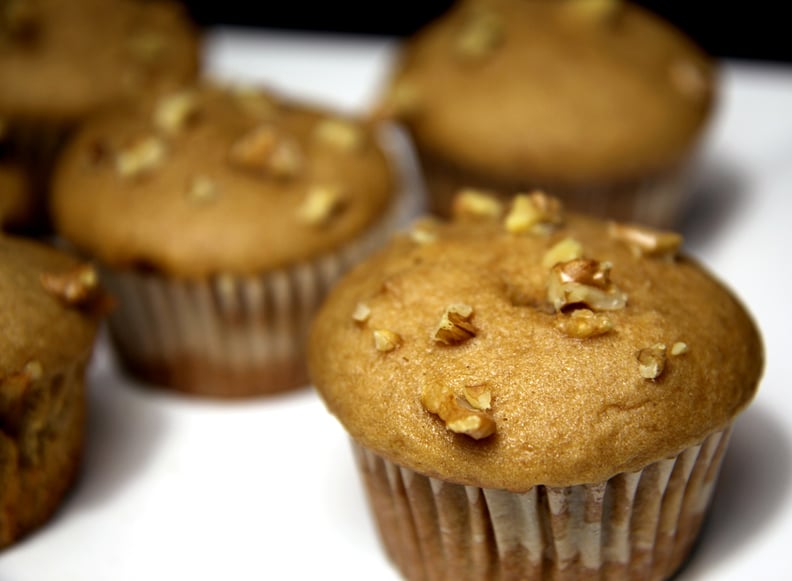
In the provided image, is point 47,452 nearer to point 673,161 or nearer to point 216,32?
point 673,161

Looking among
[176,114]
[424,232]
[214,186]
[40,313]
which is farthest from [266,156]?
[40,313]

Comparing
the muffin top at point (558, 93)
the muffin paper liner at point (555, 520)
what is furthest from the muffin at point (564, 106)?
the muffin paper liner at point (555, 520)

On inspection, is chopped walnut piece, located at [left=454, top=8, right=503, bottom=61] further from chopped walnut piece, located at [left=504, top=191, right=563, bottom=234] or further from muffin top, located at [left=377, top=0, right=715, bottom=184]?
chopped walnut piece, located at [left=504, top=191, right=563, bottom=234]

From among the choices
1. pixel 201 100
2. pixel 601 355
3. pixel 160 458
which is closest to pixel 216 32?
pixel 201 100

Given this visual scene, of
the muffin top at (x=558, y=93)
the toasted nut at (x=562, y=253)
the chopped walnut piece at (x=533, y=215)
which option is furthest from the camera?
the muffin top at (x=558, y=93)

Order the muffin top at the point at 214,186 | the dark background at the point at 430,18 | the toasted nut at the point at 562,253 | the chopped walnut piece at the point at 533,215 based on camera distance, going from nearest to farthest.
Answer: the toasted nut at the point at 562,253 < the chopped walnut piece at the point at 533,215 < the muffin top at the point at 214,186 < the dark background at the point at 430,18

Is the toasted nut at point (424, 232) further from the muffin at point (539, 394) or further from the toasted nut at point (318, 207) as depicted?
the toasted nut at point (318, 207)

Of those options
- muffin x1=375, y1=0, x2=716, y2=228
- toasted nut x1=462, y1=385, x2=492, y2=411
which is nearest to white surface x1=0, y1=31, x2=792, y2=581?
muffin x1=375, y1=0, x2=716, y2=228
